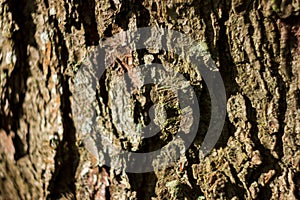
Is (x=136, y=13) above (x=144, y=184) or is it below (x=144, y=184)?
above

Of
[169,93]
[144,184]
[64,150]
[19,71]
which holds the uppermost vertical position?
[19,71]

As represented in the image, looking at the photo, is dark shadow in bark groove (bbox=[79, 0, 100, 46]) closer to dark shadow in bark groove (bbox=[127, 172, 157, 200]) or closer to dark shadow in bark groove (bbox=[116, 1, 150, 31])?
dark shadow in bark groove (bbox=[116, 1, 150, 31])

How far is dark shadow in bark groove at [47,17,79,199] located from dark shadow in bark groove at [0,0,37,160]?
0.09 m

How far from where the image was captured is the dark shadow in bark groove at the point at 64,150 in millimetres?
1321

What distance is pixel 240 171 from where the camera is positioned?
1.27 metres

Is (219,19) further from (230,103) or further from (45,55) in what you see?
(45,55)

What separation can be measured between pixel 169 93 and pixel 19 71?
0.44 m

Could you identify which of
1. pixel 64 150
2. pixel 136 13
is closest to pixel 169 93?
pixel 136 13

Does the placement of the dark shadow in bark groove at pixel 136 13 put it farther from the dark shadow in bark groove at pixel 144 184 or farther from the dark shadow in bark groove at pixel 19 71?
the dark shadow in bark groove at pixel 144 184

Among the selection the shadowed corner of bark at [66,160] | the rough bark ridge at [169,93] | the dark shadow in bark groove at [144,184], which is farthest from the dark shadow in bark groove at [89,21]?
the dark shadow in bark groove at [144,184]

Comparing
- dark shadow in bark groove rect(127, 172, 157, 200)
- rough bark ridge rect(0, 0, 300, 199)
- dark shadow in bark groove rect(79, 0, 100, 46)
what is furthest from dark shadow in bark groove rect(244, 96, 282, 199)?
dark shadow in bark groove rect(79, 0, 100, 46)

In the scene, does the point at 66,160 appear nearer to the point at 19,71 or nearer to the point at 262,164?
the point at 19,71

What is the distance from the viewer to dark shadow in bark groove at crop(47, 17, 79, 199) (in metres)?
1.32

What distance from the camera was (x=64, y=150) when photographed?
139cm
